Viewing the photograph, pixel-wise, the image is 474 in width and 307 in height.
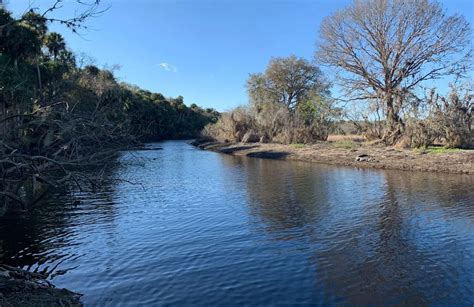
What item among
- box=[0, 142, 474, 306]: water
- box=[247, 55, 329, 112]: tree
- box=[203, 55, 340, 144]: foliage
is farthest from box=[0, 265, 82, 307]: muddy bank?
box=[247, 55, 329, 112]: tree

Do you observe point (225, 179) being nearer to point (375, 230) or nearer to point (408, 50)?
point (375, 230)

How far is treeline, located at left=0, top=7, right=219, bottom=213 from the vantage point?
336 inches

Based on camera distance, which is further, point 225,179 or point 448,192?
point 225,179

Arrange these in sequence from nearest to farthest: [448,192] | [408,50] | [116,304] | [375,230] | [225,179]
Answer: [116,304], [375,230], [448,192], [225,179], [408,50]

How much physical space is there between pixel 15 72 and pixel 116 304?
21709 mm

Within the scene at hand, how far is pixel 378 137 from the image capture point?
34938 millimetres

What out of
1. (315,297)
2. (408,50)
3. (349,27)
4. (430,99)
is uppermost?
(349,27)

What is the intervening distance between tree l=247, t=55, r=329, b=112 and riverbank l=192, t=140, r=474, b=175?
2842 cm

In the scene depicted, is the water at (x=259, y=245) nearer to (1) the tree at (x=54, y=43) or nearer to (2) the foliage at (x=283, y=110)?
(2) the foliage at (x=283, y=110)

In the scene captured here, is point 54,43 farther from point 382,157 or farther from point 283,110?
point 382,157

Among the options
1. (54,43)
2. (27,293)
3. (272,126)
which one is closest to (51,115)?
(27,293)

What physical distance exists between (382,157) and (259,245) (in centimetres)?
1794

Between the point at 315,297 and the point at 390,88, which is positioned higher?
the point at 390,88

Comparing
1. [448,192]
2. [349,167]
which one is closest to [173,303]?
[448,192]
